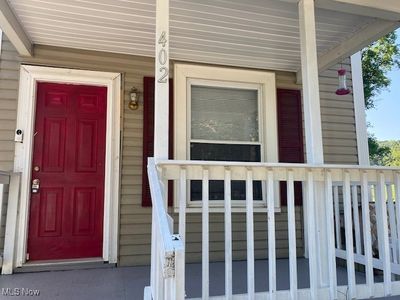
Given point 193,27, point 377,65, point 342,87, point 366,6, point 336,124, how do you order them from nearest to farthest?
point 366,6, point 193,27, point 342,87, point 336,124, point 377,65

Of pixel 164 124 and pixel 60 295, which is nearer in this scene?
pixel 164 124

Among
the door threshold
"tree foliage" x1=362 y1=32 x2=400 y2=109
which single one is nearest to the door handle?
the door threshold

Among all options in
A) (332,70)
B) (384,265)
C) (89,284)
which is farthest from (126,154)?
(332,70)

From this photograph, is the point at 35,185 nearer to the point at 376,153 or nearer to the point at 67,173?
the point at 67,173

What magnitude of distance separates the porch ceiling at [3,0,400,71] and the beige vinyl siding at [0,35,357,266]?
14cm

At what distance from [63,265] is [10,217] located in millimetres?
746

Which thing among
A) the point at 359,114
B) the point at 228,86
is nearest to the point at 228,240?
the point at 228,86

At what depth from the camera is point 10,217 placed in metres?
Answer: 3.38

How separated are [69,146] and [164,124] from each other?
1.83 metres

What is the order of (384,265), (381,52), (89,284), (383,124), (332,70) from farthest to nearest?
(383,124)
(381,52)
(332,70)
(89,284)
(384,265)

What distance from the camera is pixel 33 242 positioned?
138 inches

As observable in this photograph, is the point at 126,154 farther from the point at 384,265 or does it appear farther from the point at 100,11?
the point at 384,265

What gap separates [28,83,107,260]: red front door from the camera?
3.56 metres

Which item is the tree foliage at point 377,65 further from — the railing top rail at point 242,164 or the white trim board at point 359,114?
the railing top rail at point 242,164
